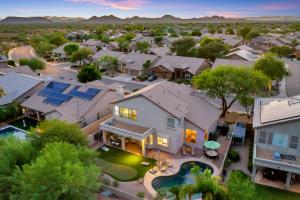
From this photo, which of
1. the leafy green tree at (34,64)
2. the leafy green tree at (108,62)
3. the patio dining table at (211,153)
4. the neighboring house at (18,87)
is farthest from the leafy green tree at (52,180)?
the leafy green tree at (34,64)

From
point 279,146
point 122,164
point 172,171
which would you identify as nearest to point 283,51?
point 279,146

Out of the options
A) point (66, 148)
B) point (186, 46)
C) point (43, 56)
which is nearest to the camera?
point (66, 148)

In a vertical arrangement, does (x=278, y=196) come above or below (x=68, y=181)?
below

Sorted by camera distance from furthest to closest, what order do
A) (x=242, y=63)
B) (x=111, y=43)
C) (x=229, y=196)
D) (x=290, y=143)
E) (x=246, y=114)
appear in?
(x=111, y=43) < (x=242, y=63) < (x=246, y=114) < (x=290, y=143) < (x=229, y=196)

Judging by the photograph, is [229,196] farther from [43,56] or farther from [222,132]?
[43,56]

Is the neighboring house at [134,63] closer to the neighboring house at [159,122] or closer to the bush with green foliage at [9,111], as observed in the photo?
the bush with green foliage at [9,111]

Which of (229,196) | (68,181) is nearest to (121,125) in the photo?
(68,181)
